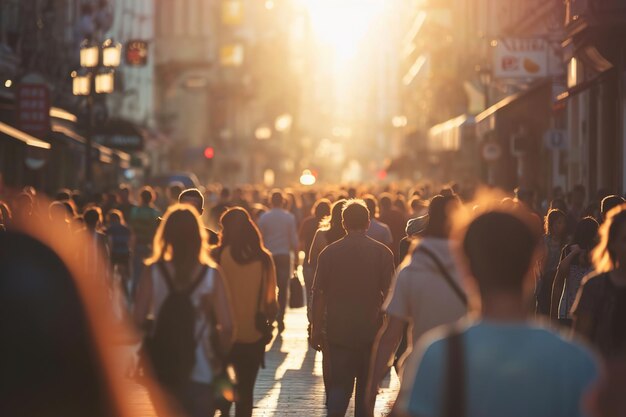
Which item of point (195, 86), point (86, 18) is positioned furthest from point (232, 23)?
point (86, 18)

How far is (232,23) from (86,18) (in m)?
62.8

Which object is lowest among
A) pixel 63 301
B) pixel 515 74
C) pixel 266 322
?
pixel 266 322

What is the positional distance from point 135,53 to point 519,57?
2244cm

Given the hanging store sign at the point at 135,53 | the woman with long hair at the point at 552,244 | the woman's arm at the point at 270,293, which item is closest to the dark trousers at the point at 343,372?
the woman's arm at the point at 270,293

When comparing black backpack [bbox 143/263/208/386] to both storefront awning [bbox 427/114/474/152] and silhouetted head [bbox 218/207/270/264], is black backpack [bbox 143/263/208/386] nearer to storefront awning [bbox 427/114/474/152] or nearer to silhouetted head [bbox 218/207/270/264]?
silhouetted head [bbox 218/207/270/264]

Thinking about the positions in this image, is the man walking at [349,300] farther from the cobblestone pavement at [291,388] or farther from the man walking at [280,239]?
the man walking at [280,239]

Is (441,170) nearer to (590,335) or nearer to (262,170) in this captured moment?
(262,170)

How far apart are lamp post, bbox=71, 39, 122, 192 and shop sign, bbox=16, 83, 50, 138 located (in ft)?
3.40

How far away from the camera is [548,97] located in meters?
34.8

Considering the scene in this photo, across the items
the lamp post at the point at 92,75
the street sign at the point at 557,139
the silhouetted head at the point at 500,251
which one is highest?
the lamp post at the point at 92,75

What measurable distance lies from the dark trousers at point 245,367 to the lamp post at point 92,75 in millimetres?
25592

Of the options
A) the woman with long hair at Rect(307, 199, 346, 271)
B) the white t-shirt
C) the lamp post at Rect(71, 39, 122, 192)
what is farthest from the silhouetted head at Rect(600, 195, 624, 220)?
the lamp post at Rect(71, 39, 122, 192)

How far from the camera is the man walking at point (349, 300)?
10.4 m

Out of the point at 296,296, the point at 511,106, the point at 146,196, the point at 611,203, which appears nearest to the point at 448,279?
the point at 611,203
